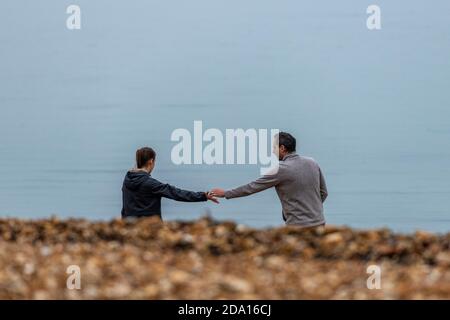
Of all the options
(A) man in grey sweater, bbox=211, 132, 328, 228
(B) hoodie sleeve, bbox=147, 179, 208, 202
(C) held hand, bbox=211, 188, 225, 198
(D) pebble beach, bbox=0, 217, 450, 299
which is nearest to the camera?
(D) pebble beach, bbox=0, 217, 450, 299

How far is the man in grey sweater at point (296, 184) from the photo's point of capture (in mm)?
5082

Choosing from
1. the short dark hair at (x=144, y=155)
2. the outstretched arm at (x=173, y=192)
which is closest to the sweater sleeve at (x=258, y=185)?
the outstretched arm at (x=173, y=192)

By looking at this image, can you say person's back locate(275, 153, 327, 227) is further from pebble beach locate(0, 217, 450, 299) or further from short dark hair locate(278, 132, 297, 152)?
pebble beach locate(0, 217, 450, 299)

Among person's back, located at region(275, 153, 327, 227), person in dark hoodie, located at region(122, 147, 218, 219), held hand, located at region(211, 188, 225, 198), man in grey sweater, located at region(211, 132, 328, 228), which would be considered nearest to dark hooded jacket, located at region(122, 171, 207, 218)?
person in dark hoodie, located at region(122, 147, 218, 219)

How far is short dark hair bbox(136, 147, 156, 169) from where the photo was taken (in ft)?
17.7

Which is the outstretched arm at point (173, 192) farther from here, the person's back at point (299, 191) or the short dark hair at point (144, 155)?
the person's back at point (299, 191)

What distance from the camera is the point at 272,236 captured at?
4160mm

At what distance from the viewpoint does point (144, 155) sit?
5.39 meters

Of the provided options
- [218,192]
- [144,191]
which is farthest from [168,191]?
[218,192]

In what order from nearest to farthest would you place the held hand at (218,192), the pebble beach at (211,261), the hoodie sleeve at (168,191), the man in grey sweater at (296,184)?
the pebble beach at (211,261), the man in grey sweater at (296,184), the hoodie sleeve at (168,191), the held hand at (218,192)

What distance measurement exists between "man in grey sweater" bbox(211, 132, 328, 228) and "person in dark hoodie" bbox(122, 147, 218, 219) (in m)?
0.61
